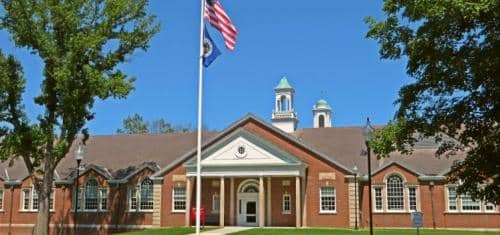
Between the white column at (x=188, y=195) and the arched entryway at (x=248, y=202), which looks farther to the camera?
the arched entryway at (x=248, y=202)

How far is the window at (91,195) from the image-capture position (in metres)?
42.6

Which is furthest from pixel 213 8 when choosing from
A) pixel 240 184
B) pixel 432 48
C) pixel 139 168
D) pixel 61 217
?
pixel 61 217

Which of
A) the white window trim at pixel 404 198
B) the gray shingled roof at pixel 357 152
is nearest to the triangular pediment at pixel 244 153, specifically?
the gray shingled roof at pixel 357 152

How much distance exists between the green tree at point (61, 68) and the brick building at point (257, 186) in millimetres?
7374

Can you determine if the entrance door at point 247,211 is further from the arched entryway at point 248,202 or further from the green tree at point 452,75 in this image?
the green tree at point 452,75

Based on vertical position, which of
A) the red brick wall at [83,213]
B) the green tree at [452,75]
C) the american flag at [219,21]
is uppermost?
the american flag at [219,21]

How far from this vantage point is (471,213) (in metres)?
35.1

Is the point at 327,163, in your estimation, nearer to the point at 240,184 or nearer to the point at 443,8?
the point at 240,184

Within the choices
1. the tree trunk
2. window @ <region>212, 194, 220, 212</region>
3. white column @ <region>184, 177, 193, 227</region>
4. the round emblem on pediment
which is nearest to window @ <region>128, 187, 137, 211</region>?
white column @ <region>184, 177, 193, 227</region>

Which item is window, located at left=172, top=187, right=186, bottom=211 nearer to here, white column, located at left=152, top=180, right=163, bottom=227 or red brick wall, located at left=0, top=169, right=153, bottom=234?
white column, located at left=152, top=180, right=163, bottom=227

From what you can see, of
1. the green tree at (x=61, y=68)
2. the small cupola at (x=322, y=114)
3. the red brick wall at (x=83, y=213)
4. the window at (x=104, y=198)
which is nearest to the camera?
the green tree at (x=61, y=68)

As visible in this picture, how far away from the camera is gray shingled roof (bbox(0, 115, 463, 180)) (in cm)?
3803

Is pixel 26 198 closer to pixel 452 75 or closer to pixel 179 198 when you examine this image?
pixel 179 198

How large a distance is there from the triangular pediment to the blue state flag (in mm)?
18609
